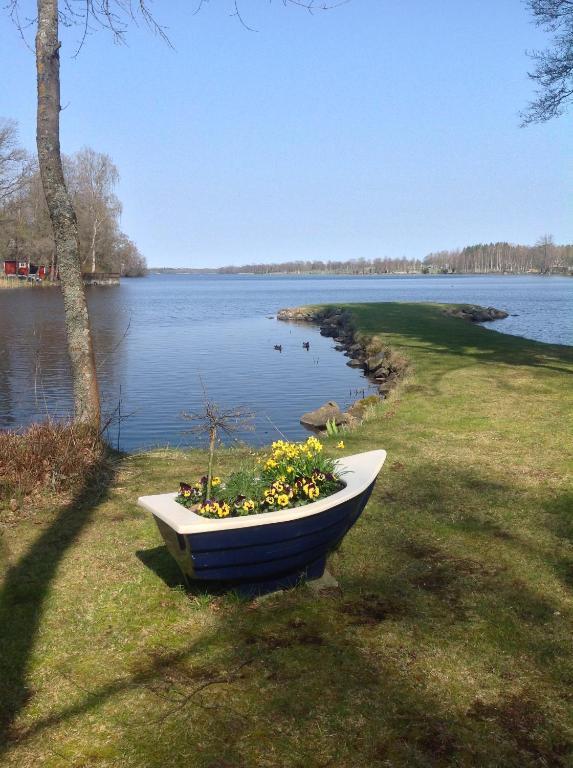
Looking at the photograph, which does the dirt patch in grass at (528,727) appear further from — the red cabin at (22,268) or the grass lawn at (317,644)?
the red cabin at (22,268)

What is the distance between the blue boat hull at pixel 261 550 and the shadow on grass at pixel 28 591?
1.43 m

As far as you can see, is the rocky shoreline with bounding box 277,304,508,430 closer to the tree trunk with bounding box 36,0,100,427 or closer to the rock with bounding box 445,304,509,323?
the rock with bounding box 445,304,509,323

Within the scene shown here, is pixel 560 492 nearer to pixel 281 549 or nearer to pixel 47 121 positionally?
pixel 281 549

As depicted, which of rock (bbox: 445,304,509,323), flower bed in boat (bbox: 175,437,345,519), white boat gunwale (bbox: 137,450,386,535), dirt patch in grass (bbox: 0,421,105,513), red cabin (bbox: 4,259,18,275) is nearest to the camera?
white boat gunwale (bbox: 137,450,386,535)

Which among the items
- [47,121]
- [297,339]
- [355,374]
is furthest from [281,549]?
[297,339]

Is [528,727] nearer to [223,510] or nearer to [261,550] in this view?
[261,550]

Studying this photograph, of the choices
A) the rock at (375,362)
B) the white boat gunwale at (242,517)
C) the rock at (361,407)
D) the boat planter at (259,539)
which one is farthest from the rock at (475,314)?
the boat planter at (259,539)

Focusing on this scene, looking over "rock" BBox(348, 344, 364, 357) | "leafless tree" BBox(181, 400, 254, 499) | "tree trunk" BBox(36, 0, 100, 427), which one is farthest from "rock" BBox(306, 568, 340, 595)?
"rock" BBox(348, 344, 364, 357)

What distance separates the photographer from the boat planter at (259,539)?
5074mm

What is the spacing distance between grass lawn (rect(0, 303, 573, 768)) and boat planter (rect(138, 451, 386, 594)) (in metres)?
0.35

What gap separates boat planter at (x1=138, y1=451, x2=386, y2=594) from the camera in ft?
16.6

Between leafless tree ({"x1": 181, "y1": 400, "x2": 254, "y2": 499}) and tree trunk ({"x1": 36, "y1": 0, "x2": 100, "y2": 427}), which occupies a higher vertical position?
tree trunk ({"x1": 36, "y1": 0, "x2": 100, "y2": 427})

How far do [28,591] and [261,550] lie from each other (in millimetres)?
2462

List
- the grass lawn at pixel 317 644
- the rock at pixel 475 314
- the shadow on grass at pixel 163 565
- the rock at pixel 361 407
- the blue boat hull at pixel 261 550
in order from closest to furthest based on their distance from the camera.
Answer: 1. the grass lawn at pixel 317 644
2. the blue boat hull at pixel 261 550
3. the shadow on grass at pixel 163 565
4. the rock at pixel 361 407
5. the rock at pixel 475 314
